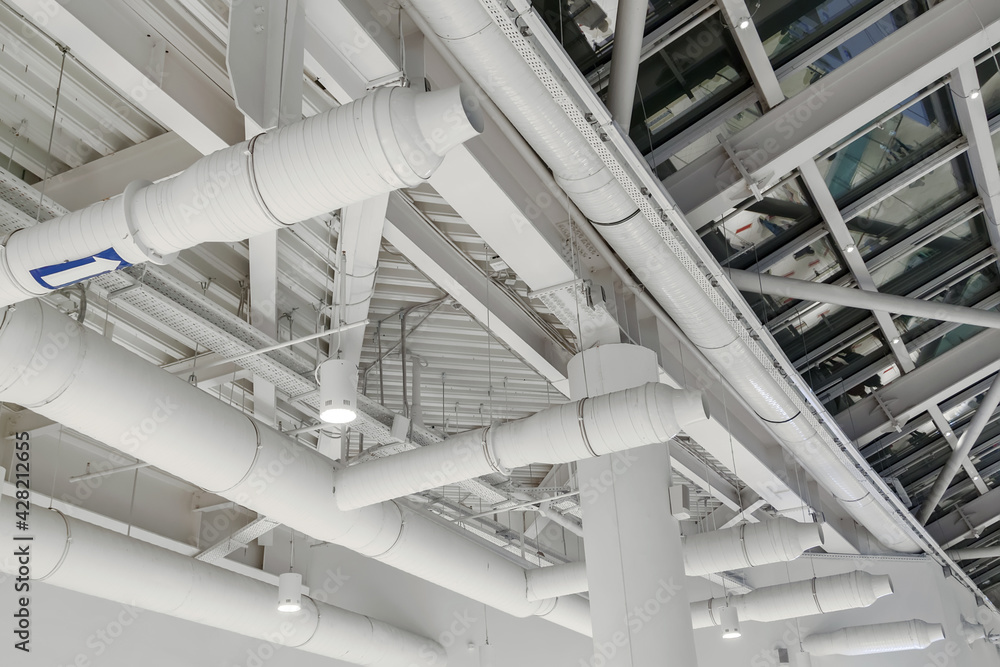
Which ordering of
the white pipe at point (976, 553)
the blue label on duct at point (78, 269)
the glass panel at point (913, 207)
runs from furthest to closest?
the white pipe at point (976, 553), the glass panel at point (913, 207), the blue label on duct at point (78, 269)

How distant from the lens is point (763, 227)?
930 cm

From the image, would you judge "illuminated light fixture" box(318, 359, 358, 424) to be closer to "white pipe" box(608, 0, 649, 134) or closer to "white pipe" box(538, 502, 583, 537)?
"white pipe" box(608, 0, 649, 134)

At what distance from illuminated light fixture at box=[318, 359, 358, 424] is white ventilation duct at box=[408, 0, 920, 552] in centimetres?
206

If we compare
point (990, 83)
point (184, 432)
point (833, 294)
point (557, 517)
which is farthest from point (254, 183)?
point (557, 517)

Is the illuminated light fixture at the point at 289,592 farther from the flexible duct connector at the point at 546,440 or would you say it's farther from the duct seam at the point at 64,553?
the flexible duct connector at the point at 546,440

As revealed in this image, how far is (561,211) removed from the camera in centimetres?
721

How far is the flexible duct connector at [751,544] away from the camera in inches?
348

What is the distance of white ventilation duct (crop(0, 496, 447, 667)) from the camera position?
8.38 metres

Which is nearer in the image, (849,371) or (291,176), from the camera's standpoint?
(291,176)

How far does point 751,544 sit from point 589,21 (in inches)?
222

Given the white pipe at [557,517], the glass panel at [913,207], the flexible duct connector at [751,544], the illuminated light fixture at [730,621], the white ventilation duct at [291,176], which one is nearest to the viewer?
the white ventilation duct at [291,176]

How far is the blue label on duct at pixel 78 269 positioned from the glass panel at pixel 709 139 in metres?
5.17

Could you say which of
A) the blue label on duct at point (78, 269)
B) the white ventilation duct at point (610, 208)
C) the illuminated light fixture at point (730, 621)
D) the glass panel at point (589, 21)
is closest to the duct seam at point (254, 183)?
the blue label on duct at point (78, 269)

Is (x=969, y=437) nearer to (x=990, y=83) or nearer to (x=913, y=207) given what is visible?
(x=913, y=207)
